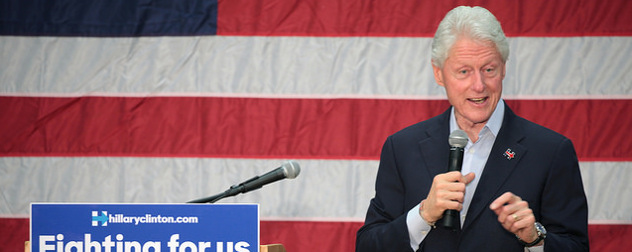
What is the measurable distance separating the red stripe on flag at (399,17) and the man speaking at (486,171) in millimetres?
1546

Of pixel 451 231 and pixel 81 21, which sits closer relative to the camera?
pixel 451 231

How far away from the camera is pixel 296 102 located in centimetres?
331

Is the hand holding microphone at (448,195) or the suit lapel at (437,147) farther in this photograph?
the suit lapel at (437,147)

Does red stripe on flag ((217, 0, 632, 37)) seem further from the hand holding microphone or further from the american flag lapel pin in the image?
the hand holding microphone

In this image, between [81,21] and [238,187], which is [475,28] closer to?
[238,187]

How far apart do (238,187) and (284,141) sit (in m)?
1.29

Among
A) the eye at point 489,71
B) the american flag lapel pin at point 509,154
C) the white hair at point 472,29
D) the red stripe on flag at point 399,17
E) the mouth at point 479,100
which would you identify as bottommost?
the american flag lapel pin at point 509,154

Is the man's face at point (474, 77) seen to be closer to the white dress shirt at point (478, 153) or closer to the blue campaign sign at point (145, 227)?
the white dress shirt at point (478, 153)

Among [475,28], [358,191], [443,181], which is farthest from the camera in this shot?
[358,191]

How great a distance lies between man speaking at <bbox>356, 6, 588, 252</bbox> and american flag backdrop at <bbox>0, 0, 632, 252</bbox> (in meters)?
1.50

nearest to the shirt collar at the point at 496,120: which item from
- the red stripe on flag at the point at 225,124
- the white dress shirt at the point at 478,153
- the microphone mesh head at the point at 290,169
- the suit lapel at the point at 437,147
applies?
the white dress shirt at the point at 478,153

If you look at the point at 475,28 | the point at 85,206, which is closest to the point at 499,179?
the point at 475,28

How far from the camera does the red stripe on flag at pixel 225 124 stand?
3264 mm

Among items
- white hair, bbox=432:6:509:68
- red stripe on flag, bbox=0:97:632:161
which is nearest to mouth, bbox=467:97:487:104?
white hair, bbox=432:6:509:68
